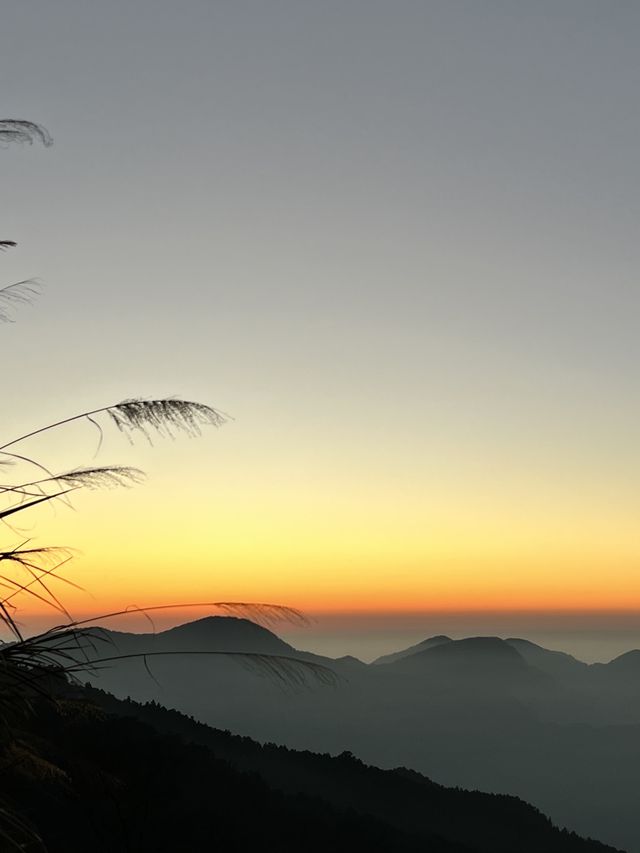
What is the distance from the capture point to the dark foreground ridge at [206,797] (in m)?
5.45

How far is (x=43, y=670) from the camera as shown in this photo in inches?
193

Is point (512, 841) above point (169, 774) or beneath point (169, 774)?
beneath

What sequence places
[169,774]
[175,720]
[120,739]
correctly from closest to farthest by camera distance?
[120,739], [169,774], [175,720]

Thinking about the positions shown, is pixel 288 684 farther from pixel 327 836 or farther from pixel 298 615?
pixel 327 836

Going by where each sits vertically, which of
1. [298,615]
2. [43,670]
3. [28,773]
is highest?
[298,615]

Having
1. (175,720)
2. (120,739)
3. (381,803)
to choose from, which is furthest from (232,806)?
(381,803)

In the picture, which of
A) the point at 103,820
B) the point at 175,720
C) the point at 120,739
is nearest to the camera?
the point at 103,820

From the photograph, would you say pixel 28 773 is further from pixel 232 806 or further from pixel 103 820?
pixel 232 806

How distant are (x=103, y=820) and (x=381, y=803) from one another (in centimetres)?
10571

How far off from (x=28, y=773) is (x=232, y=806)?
6608 cm

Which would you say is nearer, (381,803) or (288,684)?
(288,684)

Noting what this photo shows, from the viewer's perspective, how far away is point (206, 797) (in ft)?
205

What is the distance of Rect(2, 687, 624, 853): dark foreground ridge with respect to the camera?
545cm

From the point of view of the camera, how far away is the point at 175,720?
9288cm
